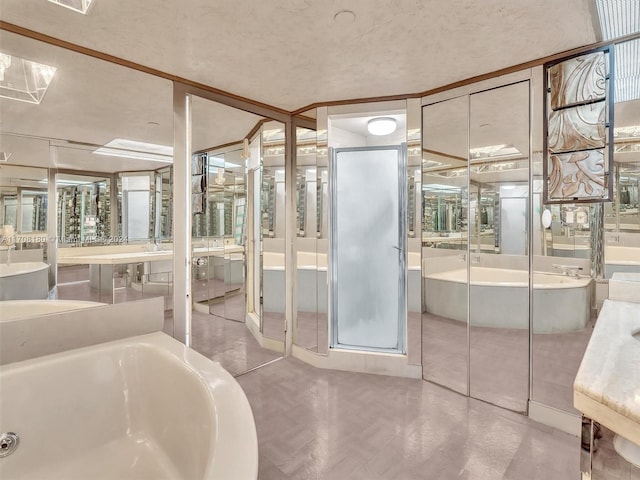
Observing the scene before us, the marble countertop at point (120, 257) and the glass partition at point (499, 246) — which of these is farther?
the glass partition at point (499, 246)

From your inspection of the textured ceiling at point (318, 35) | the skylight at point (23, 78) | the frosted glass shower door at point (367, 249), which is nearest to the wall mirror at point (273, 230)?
the frosted glass shower door at point (367, 249)

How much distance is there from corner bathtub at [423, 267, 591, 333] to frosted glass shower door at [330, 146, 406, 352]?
397mm

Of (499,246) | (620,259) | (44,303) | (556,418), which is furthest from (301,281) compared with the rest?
(620,259)

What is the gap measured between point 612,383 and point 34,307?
2.60 m

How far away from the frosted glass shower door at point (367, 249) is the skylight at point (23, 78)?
214 centimetres

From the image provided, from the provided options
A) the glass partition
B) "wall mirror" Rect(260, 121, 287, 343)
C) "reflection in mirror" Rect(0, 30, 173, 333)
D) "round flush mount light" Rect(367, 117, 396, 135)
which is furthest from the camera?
"wall mirror" Rect(260, 121, 287, 343)

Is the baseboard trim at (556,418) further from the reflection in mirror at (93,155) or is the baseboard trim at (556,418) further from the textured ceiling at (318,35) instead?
the reflection in mirror at (93,155)

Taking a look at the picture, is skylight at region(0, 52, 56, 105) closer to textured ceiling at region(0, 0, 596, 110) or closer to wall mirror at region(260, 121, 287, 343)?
textured ceiling at region(0, 0, 596, 110)

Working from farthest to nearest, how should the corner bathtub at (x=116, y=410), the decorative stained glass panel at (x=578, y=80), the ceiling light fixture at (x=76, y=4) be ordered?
the decorative stained glass panel at (x=578, y=80)
the ceiling light fixture at (x=76, y=4)
the corner bathtub at (x=116, y=410)

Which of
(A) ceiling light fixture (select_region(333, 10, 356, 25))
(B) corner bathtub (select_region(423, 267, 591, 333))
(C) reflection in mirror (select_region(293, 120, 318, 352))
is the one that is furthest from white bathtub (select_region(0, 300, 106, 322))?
(B) corner bathtub (select_region(423, 267, 591, 333))

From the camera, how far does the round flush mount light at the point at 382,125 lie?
2.93 metres

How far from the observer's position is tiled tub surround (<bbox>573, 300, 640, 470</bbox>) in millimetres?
713

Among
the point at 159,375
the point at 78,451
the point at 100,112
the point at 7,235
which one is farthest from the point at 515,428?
the point at 100,112

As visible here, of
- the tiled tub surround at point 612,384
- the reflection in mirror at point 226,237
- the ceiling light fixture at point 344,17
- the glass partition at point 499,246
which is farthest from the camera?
the reflection in mirror at point 226,237
